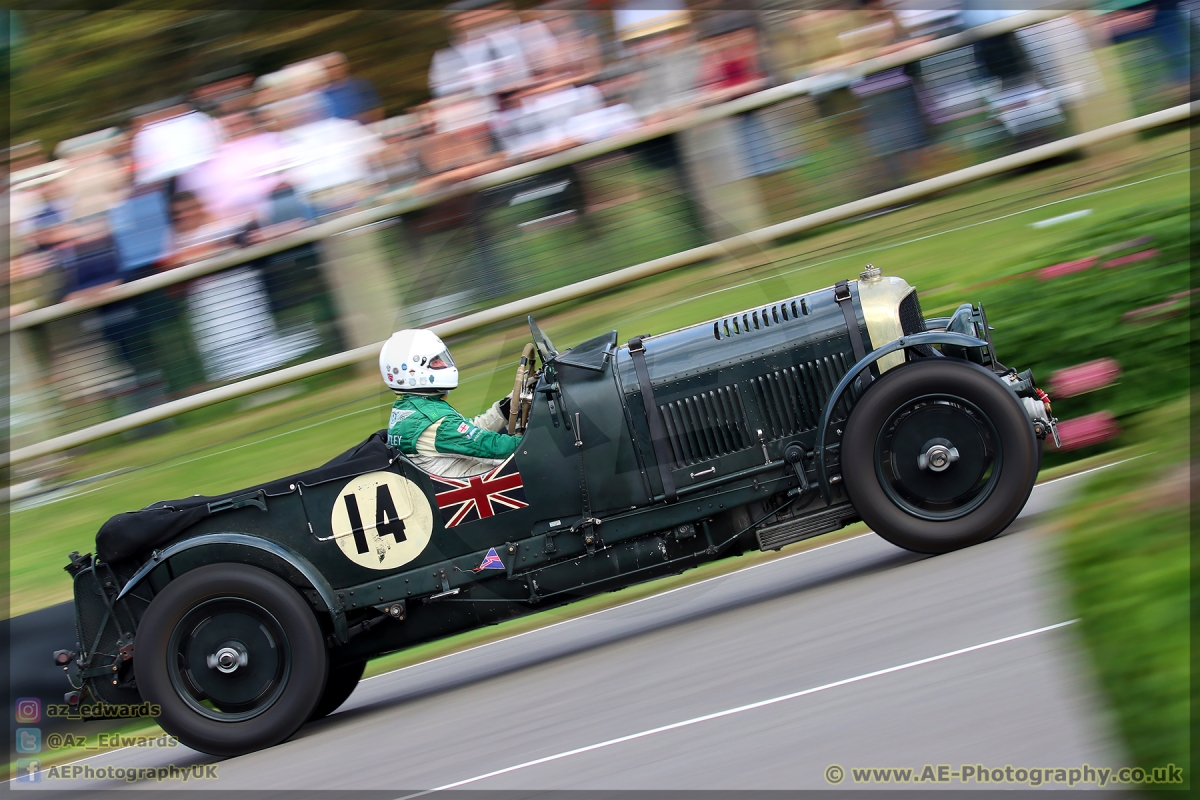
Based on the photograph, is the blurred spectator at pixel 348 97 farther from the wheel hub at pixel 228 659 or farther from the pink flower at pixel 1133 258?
the pink flower at pixel 1133 258

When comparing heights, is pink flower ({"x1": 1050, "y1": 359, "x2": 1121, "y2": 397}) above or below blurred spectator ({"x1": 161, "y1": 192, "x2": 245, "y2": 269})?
below

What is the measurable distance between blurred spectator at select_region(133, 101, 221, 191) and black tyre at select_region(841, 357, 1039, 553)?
6723mm

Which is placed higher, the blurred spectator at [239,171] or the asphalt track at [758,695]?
the blurred spectator at [239,171]

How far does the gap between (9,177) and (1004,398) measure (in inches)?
352

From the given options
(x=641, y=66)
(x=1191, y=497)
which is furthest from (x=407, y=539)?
(x=641, y=66)

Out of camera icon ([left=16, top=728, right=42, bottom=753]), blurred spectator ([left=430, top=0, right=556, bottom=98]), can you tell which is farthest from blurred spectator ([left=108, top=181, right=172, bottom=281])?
camera icon ([left=16, top=728, right=42, bottom=753])

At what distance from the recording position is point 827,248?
11.0m

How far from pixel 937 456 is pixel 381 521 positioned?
112 inches

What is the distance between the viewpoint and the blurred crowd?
34.6ft

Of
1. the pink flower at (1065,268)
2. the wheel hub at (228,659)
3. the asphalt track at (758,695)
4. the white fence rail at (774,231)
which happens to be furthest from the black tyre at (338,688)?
the pink flower at (1065,268)

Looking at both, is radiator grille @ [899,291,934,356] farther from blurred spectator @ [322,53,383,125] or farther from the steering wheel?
blurred spectator @ [322,53,383,125]

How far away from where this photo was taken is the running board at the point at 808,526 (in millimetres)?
6418

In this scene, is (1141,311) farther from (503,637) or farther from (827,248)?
(503,637)

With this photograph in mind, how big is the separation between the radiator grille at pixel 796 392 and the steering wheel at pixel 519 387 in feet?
4.07
